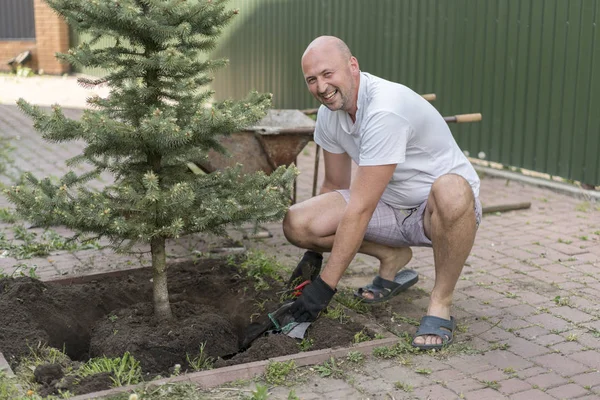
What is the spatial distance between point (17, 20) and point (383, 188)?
16.5m

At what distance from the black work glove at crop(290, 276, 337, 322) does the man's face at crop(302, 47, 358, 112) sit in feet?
3.10

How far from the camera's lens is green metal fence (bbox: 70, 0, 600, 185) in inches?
292

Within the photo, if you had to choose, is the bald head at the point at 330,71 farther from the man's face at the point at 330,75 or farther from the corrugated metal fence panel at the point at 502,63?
the corrugated metal fence panel at the point at 502,63

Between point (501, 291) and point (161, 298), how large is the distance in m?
2.11

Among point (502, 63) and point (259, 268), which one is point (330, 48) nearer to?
point (259, 268)

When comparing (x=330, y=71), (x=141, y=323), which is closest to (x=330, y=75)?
(x=330, y=71)

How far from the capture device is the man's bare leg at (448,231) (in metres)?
4.21

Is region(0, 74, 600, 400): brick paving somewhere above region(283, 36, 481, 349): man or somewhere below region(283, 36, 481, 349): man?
below

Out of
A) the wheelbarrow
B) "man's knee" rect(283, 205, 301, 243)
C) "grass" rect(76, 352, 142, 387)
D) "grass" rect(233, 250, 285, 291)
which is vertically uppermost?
the wheelbarrow

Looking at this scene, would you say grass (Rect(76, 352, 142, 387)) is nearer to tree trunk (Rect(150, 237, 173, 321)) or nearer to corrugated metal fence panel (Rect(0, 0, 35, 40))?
tree trunk (Rect(150, 237, 173, 321))

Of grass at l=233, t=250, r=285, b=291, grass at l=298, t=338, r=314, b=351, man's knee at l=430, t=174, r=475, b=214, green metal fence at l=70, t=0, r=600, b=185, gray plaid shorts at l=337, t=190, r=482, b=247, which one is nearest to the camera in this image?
grass at l=298, t=338, r=314, b=351

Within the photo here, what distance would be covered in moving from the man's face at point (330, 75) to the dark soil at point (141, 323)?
1180mm

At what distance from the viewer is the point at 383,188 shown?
4133mm

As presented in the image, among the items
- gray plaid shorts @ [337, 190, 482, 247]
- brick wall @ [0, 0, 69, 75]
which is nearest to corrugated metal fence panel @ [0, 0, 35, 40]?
brick wall @ [0, 0, 69, 75]
